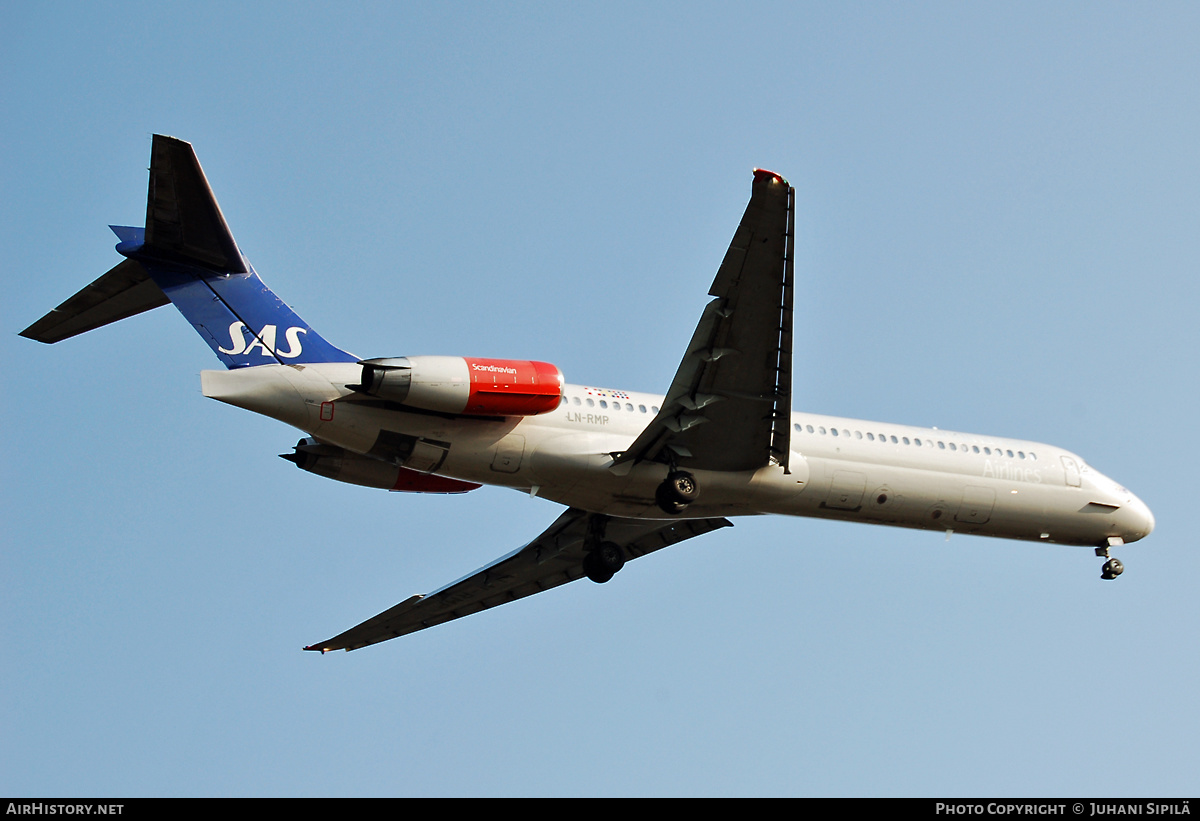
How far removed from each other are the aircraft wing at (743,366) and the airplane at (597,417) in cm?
3

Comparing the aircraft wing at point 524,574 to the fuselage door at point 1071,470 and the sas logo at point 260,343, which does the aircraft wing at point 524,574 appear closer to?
the fuselage door at point 1071,470

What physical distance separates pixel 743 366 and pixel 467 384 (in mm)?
4459

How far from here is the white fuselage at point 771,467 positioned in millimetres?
19141

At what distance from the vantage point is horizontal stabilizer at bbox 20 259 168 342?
19531mm

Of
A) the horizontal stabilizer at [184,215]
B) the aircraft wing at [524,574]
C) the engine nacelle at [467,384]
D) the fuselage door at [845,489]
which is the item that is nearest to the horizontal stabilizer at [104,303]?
the horizontal stabilizer at [184,215]

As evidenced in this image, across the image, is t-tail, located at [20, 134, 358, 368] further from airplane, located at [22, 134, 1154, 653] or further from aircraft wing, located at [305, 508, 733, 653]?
aircraft wing, located at [305, 508, 733, 653]

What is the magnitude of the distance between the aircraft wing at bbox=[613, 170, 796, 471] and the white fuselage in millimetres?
591

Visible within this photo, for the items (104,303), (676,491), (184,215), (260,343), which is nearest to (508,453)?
(676,491)

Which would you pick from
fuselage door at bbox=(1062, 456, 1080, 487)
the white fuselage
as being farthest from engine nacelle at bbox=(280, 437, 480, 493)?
fuselage door at bbox=(1062, 456, 1080, 487)

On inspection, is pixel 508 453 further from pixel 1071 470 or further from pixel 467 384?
pixel 1071 470

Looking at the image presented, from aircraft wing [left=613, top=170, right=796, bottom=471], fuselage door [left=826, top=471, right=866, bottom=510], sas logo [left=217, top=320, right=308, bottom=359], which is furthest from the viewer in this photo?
fuselage door [left=826, top=471, right=866, bottom=510]
